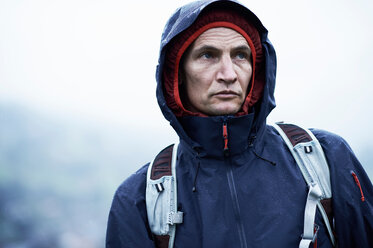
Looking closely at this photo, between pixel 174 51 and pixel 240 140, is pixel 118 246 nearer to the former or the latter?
pixel 240 140

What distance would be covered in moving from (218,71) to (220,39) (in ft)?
0.72

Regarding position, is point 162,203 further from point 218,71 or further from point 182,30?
point 182,30

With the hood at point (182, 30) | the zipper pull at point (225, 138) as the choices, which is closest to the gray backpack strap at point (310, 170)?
the hood at point (182, 30)

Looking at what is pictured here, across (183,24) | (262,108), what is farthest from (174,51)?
(262,108)

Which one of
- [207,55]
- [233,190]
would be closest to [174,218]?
[233,190]

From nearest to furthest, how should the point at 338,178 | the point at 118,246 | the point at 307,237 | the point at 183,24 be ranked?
the point at 307,237 → the point at 338,178 → the point at 118,246 → the point at 183,24

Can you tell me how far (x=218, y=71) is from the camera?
1.98 meters

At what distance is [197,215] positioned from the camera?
5.83 feet

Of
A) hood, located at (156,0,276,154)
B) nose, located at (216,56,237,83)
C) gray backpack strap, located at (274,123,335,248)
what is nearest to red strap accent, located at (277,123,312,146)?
gray backpack strap, located at (274,123,335,248)

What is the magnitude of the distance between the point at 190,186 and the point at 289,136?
0.72 m

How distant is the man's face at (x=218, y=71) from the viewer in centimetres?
196

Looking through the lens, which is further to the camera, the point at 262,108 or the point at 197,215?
the point at 262,108

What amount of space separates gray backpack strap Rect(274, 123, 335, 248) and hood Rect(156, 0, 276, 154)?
19cm

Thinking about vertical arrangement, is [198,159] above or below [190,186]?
above
